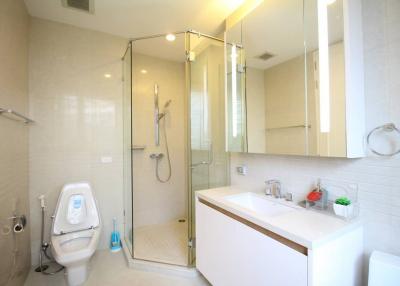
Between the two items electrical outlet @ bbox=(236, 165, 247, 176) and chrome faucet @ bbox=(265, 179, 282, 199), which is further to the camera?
electrical outlet @ bbox=(236, 165, 247, 176)

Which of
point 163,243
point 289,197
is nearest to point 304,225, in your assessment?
point 289,197

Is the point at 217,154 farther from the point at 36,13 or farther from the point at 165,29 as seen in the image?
the point at 36,13

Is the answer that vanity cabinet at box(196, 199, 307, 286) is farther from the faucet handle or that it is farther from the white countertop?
the faucet handle

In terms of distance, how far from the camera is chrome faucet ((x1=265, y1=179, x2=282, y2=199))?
1695 mm

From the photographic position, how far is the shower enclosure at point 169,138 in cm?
221

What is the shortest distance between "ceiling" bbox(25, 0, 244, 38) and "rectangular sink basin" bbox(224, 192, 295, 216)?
73.0 inches

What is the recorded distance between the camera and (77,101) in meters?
2.39

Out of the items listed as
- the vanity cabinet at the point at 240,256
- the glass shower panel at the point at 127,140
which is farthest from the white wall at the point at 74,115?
the vanity cabinet at the point at 240,256

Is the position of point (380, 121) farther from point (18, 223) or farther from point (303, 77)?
point (18, 223)

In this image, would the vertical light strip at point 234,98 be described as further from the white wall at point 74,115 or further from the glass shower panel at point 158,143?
the white wall at point 74,115

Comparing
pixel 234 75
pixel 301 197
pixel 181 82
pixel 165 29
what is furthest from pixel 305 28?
pixel 181 82

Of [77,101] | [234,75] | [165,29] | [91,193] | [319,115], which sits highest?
[165,29]

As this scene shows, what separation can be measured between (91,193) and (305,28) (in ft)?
8.27

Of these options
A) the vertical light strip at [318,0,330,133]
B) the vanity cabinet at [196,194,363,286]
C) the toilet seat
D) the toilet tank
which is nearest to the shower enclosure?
the toilet seat
